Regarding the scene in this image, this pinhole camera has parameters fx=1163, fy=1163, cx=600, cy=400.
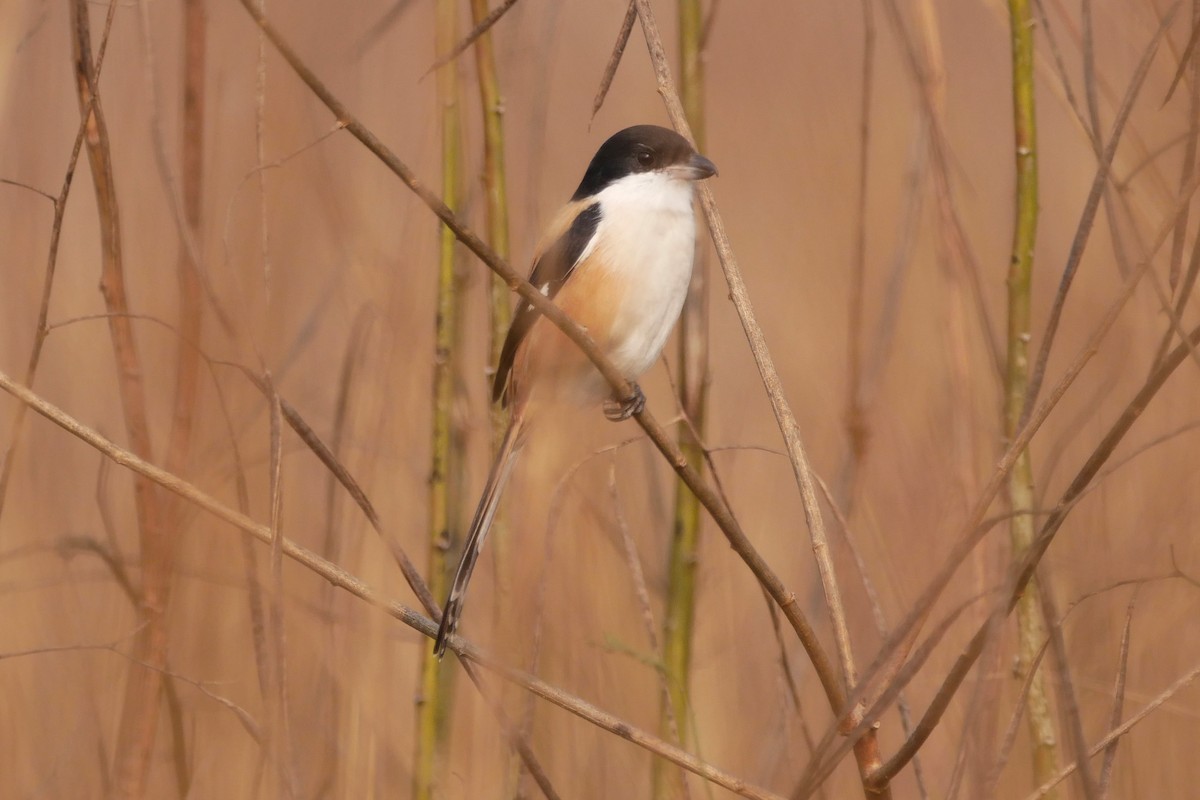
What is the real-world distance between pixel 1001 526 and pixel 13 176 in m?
2.09

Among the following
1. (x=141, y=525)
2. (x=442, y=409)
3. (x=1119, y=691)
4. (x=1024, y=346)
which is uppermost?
(x=1024, y=346)

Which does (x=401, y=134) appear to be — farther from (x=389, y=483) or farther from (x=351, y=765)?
(x=351, y=765)

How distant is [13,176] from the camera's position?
246 cm

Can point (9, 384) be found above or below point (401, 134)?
below

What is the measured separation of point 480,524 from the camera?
1860mm

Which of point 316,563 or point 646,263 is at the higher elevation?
point 646,263

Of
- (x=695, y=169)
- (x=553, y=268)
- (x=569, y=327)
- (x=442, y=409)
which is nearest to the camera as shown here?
(x=569, y=327)

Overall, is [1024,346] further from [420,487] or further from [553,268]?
[420,487]

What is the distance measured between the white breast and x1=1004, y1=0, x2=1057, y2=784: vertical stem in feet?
2.36

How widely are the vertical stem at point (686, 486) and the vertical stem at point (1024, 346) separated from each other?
48 cm

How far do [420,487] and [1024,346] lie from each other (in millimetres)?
1364

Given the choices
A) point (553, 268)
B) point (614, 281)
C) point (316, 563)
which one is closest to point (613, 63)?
point (316, 563)

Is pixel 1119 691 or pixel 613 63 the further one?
pixel 613 63

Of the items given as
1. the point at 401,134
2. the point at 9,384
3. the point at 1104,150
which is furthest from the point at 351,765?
the point at 401,134
